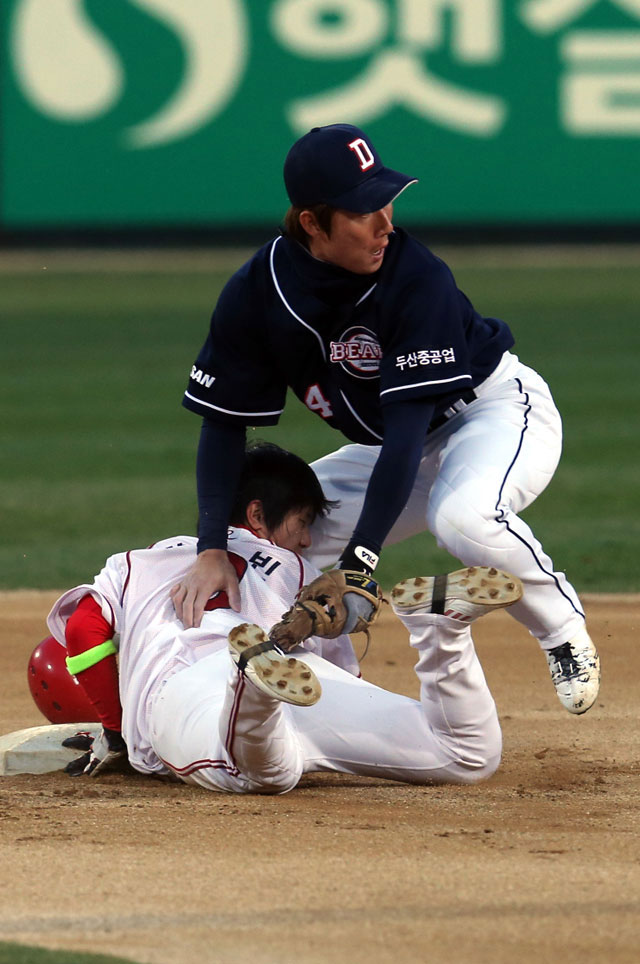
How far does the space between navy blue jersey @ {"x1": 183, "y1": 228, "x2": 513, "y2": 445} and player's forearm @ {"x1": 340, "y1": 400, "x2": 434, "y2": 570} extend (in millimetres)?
90

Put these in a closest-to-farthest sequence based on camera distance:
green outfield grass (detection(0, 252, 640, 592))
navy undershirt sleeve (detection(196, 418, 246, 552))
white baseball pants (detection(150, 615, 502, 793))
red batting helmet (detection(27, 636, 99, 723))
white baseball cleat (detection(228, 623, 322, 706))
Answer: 1. white baseball cleat (detection(228, 623, 322, 706))
2. white baseball pants (detection(150, 615, 502, 793))
3. navy undershirt sleeve (detection(196, 418, 246, 552))
4. red batting helmet (detection(27, 636, 99, 723))
5. green outfield grass (detection(0, 252, 640, 592))

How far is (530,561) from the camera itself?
147 inches

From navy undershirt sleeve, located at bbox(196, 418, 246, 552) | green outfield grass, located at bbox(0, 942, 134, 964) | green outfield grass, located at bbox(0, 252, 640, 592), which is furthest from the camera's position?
green outfield grass, located at bbox(0, 252, 640, 592)

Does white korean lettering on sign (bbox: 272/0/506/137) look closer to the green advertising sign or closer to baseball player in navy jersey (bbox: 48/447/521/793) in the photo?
the green advertising sign

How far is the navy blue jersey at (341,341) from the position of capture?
12.0 feet

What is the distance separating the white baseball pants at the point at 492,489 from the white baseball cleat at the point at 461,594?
0.27m

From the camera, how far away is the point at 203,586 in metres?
3.71

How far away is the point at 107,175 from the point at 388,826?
17.3 m

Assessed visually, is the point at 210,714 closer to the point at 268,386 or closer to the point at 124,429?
the point at 268,386

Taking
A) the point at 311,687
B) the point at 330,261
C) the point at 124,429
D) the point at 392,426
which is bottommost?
the point at 124,429

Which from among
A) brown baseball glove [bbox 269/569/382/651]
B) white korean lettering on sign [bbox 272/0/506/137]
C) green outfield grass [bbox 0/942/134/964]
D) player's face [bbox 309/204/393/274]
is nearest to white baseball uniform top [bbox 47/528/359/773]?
brown baseball glove [bbox 269/569/382/651]

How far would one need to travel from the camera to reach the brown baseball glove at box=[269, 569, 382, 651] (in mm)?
3350

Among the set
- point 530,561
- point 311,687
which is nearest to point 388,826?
point 311,687

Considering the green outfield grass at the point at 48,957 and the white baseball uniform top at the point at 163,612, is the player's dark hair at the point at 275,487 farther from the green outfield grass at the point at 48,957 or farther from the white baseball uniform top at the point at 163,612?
the green outfield grass at the point at 48,957
